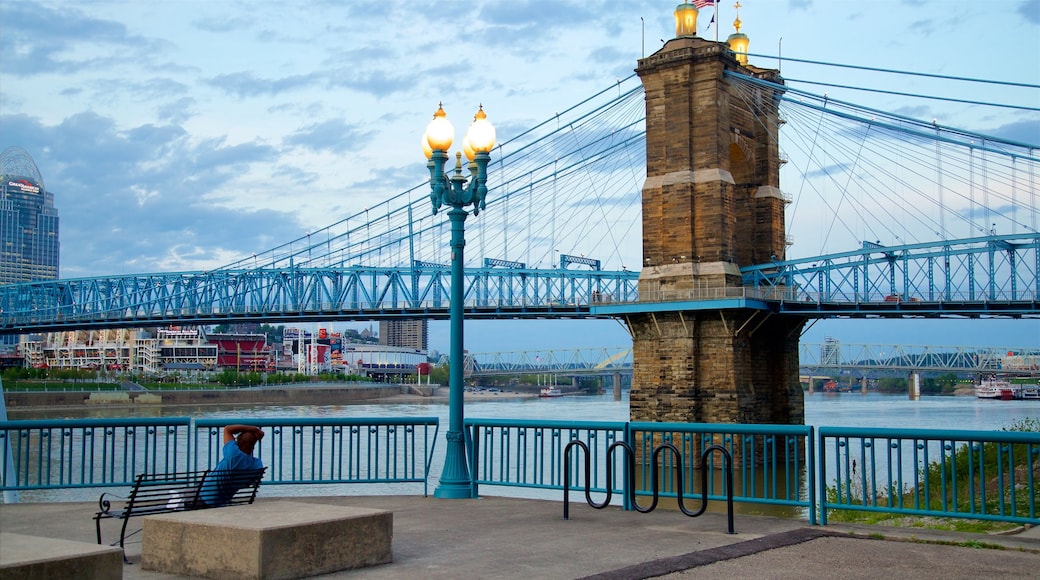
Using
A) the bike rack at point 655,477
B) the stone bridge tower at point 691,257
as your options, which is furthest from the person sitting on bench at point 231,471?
the stone bridge tower at point 691,257

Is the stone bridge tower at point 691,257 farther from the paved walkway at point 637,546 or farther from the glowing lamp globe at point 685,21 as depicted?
the paved walkway at point 637,546

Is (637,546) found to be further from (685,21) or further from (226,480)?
(685,21)

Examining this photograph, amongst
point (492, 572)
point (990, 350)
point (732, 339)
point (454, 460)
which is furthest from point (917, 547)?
point (990, 350)

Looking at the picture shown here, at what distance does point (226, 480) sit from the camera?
8.45 m

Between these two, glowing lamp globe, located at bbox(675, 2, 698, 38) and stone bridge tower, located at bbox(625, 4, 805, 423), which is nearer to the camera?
stone bridge tower, located at bbox(625, 4, 805, 423)

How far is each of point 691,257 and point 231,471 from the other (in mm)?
28272

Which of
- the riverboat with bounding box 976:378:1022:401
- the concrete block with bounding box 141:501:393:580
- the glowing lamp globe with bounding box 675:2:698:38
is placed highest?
the glowing lamp globe with bounding box 675:2:698:38

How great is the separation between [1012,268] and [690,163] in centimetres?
1622

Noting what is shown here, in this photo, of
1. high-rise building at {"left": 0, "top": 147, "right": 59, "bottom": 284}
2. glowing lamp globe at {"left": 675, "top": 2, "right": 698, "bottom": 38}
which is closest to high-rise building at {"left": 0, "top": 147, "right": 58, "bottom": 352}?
high-rise building at {"left": 0, "top": 147, "right": 59, "bottom": 284}

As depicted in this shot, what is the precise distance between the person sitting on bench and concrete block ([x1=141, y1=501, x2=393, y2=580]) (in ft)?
2.41

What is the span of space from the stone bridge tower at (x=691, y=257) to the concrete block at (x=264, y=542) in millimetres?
27793

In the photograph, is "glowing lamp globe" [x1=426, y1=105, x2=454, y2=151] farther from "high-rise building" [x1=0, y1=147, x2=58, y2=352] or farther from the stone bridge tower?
"high-rise building" [x1=0, y1=147, x2=58, y2=352]

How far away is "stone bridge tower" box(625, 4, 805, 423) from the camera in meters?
34.9

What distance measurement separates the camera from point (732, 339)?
35.4 metres
